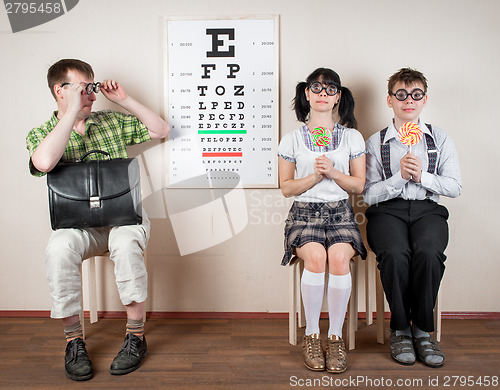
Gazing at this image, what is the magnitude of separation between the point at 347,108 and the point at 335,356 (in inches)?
47.6

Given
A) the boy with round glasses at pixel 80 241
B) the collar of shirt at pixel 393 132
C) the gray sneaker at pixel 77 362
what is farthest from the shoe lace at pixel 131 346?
the collar of shirt at pixel 393 132

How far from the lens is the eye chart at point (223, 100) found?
250 cm

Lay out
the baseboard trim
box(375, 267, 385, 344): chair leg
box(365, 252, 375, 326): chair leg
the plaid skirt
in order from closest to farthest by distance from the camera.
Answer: the plaid skirt < box(375, 267, 385, 344): chair leg < box(365, 252, 375, 326): chair leg < the baseboard trim

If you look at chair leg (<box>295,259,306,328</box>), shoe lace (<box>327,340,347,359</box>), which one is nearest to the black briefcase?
chair leg (<box>295,259,306,328</box>)

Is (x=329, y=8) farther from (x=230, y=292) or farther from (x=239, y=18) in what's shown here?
(x=230, y=292)

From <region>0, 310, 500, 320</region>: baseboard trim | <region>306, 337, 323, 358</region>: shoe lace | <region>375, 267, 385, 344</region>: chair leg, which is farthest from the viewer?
<region>0, 310, 500, 320</region>: baseboard trim

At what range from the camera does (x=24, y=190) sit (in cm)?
263

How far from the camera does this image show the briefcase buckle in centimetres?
204

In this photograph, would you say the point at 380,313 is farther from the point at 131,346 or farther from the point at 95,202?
the point at 95,202

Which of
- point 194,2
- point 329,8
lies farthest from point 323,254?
point 194,2

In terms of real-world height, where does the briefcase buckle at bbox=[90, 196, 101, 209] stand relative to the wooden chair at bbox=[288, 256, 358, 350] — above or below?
above

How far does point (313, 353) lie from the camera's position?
1983 millimetres

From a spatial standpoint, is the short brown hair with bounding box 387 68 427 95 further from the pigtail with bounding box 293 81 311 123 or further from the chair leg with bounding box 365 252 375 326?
the chair leg with bounding box 365 252 375 326

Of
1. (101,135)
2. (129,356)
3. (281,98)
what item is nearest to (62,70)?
(101,135)
